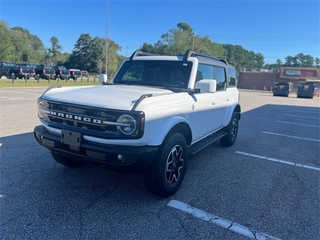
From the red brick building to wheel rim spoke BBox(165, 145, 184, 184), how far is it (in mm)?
53654

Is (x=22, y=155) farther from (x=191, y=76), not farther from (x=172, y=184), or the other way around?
(x=191, y=76)

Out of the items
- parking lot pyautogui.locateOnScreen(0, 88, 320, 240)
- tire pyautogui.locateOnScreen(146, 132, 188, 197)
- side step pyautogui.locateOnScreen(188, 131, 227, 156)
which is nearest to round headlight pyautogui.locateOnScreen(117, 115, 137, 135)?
tire pyautogui.locateOnScreen(146, 132, 188, 197)

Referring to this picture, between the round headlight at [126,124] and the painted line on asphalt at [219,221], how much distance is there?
1.16 meters

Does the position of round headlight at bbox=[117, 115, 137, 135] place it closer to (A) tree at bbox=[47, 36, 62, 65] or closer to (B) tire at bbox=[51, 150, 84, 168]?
(B) tire at bbox=[51, 150, 84, 168]

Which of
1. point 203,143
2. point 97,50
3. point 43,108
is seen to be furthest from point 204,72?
point 97,50

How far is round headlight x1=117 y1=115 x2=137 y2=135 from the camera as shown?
2784mm

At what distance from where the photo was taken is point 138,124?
9.04ft

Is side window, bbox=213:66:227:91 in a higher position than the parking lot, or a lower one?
higher

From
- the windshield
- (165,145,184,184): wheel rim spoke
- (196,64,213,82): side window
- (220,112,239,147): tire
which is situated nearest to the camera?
(165,145,184,184): wheel rim spoke

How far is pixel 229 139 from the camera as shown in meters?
5.89

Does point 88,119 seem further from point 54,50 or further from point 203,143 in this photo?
point 54,50

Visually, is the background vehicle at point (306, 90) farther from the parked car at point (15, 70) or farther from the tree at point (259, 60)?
the tree at point (259, 60)

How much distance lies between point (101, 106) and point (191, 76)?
6.01ft

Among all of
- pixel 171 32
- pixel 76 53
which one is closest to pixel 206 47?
pixel 171 32
